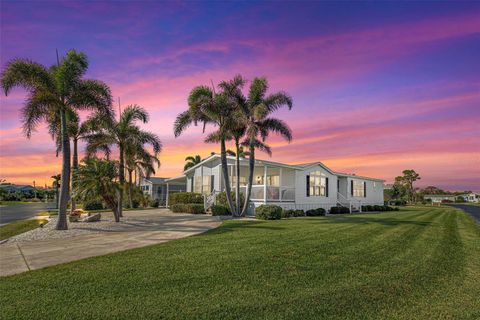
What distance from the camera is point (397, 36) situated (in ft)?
49.5

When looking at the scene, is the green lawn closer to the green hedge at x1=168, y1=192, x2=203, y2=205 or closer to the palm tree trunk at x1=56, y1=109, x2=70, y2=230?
the palm tree trunk at x1=56, y1=109, x2=70, y2=230

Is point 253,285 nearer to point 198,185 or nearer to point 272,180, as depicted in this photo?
point 272,180

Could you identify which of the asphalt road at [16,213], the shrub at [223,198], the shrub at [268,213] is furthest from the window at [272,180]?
the asphalt road at [16,213]

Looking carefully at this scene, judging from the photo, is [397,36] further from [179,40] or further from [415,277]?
[415,277]

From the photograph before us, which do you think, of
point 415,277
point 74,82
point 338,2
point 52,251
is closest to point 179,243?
point 52,251

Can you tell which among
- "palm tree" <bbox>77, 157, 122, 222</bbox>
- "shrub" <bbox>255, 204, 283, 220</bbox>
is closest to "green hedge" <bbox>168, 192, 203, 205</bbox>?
"shrub" <bbox>255, 204, 283, 220</bbox>

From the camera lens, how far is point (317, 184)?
2873cm

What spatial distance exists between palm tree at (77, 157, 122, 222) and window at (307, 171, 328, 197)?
16.3m

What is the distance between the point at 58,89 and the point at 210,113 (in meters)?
8.70

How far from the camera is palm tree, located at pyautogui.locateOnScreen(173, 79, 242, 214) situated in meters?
20.5

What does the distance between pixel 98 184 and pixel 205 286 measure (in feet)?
43.0

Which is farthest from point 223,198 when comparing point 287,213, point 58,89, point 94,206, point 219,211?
point 94,206

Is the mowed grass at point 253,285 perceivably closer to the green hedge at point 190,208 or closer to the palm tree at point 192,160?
the green hedge at point 190,208

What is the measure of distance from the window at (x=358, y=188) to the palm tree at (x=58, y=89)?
2871 centimetres
